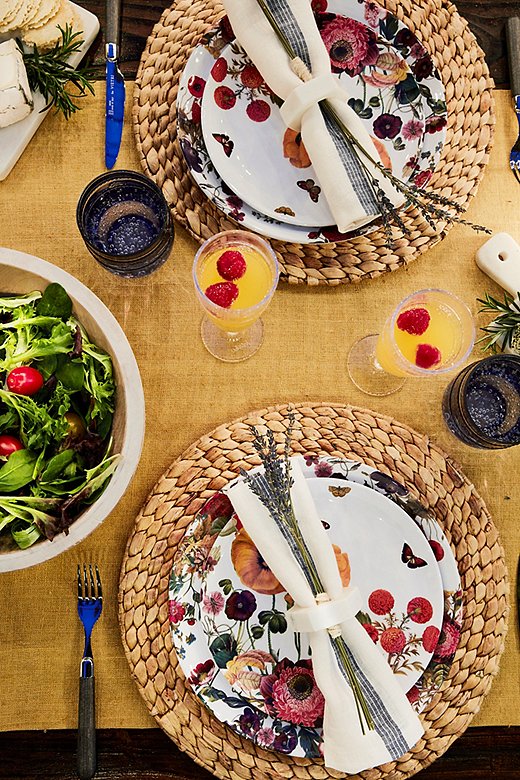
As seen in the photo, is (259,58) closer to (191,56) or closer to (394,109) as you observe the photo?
(191,56)

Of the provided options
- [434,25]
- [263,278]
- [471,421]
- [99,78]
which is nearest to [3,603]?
[263,278]

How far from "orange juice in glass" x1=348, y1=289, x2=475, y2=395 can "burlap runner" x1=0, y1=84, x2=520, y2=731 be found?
61mm

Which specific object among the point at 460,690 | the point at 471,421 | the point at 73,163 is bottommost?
the point at 460,690

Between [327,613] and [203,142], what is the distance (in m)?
0.80

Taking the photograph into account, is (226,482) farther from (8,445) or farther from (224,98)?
(224,98)

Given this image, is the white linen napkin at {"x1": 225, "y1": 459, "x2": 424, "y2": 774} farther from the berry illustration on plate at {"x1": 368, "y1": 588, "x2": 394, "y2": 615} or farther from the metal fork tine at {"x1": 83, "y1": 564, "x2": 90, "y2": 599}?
the metal fork tine at {"x1": 83, "y1": 564, "x2": 90, "y2": 599}

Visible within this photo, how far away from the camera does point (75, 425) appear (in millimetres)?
1050

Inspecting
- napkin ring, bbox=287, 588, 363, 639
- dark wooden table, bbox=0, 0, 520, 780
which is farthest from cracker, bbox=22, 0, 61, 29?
napkin ring, bbox=287, 588, 363, 639

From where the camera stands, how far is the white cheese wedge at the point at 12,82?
1126 millimetres

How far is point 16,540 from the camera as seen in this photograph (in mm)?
980

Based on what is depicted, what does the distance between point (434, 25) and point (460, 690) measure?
1.18 metres

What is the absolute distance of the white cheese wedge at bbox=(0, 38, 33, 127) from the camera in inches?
44.3

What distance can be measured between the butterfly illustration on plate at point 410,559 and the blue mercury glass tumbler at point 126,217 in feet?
2.12

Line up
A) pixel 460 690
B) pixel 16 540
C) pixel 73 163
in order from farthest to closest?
pixel 73 163 → pixel 460 690 → pixel 16 540
